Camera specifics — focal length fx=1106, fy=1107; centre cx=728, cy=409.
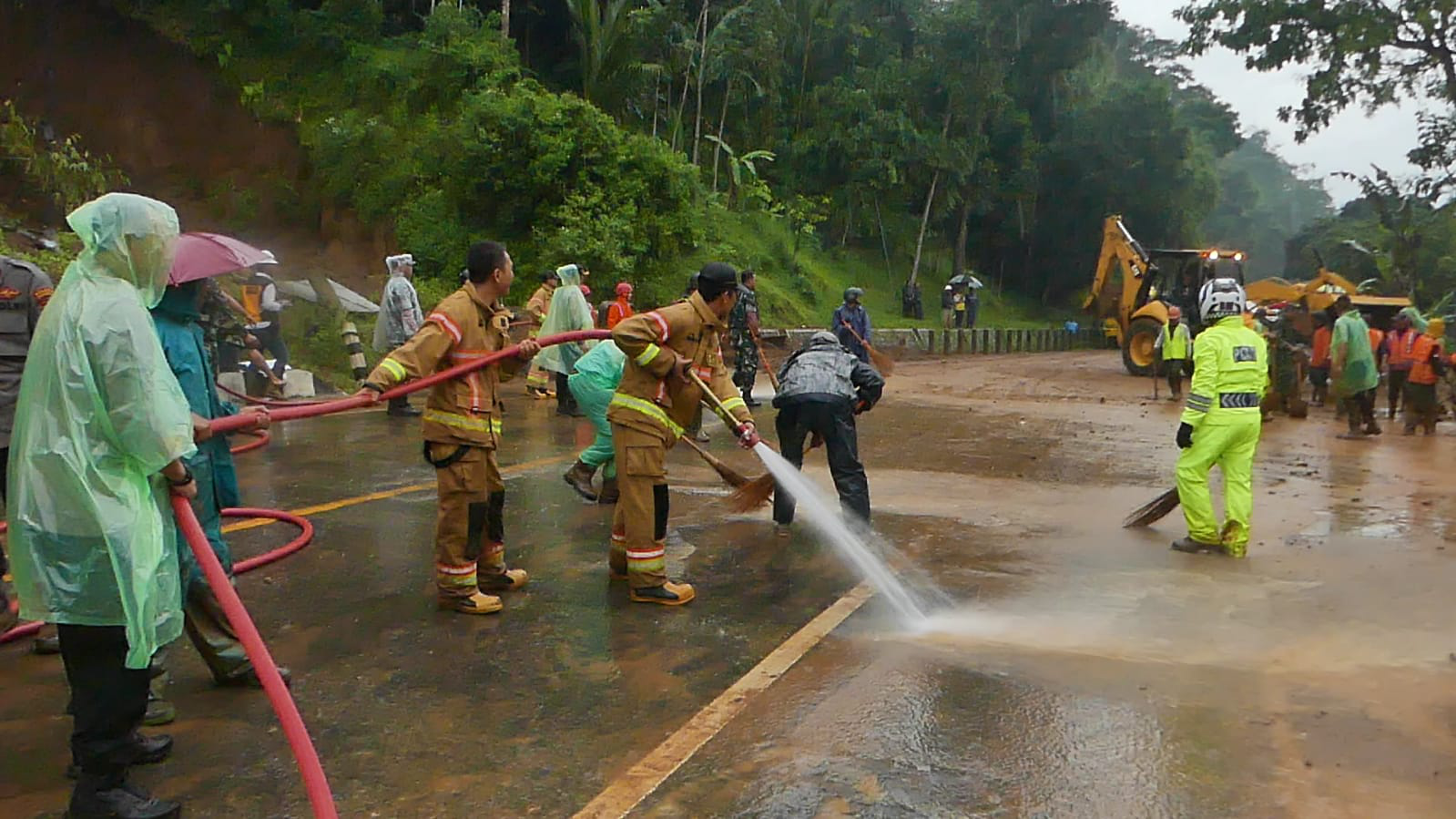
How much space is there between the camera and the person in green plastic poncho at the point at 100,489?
3096mm

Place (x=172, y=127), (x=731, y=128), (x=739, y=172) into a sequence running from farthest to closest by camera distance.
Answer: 1. (x=731, y=128)
2. (x=739, y=172)
3. (x=172, y=127)

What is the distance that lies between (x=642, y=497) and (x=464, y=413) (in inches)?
37.6

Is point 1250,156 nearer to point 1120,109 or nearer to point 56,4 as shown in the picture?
point 1120,109

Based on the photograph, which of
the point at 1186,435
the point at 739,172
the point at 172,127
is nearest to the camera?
the point at 1186,435

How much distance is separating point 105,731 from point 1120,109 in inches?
1694

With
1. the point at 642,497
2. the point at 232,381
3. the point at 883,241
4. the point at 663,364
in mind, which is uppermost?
the point at 883,241

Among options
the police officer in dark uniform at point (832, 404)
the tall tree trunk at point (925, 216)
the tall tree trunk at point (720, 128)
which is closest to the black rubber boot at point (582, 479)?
the police officer in dark uniform at point (832, 404)

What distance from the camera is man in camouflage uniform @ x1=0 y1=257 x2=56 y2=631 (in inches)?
195

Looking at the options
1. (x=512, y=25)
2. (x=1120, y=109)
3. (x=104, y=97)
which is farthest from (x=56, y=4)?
(x=1120, y=109)

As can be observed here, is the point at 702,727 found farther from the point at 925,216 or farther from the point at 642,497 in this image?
the point at 925,216

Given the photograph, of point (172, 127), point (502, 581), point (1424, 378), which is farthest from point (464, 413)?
point (172, 127)

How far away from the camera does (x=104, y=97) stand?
77.8 ft

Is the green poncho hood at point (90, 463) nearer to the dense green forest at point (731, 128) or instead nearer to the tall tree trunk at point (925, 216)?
the dense green forest at point (731, 128)

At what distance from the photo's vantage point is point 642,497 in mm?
5445
